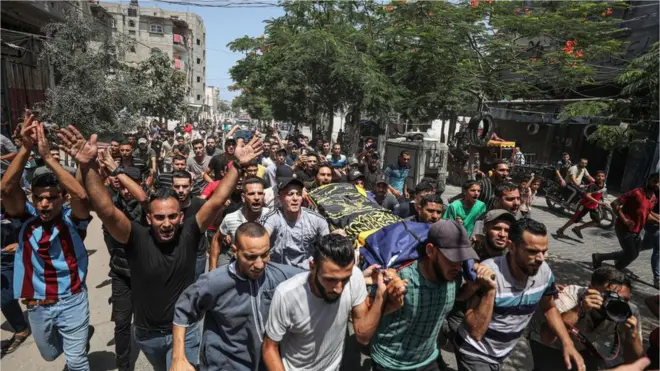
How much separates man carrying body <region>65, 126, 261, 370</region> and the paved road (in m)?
1.21

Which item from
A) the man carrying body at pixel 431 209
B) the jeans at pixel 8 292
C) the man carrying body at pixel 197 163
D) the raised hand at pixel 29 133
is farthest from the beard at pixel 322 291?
the man carrying body at pixel 197 163

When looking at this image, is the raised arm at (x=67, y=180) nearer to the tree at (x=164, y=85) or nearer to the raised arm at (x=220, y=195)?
the raised arm at (x=220, y=195)

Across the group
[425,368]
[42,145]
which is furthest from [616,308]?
[42,145]

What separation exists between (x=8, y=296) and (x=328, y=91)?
11.2m

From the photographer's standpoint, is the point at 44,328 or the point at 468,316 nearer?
the point at 468,316

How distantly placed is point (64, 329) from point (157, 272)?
1084 millimetres

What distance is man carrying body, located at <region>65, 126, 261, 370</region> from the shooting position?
2518mm

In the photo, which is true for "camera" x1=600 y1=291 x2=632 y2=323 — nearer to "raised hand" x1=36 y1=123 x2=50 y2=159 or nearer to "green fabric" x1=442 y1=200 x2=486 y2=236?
"green fabric" x1=442 y1=200 x2=486 y2=236

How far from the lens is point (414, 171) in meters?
12.5

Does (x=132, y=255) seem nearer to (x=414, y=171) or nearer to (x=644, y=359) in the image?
(x=644, y=359)

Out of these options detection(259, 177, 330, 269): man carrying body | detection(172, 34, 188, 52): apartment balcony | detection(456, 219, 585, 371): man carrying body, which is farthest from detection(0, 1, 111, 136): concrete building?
detection(172, 34, 188, 52): apartment balcony

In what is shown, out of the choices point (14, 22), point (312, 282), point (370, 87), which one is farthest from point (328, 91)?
point (312, 282)

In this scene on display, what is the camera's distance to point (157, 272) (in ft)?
8.52

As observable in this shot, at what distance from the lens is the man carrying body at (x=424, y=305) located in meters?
2.38
